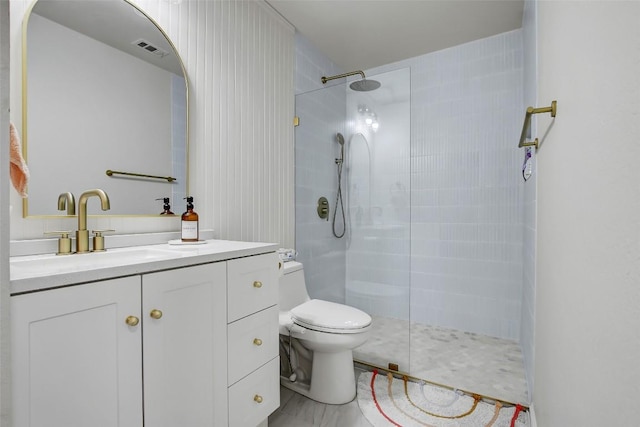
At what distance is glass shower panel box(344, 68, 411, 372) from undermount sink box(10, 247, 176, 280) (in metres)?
1.42

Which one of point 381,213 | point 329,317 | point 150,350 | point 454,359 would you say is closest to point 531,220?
point 381,213

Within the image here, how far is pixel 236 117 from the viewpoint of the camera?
1972mm

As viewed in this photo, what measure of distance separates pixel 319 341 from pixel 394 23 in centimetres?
226

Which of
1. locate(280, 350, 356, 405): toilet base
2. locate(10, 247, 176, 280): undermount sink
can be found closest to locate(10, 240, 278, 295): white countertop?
locate(10, 247, 176, 280): undermount sink

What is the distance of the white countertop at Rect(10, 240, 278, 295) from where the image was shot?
74 centimetres

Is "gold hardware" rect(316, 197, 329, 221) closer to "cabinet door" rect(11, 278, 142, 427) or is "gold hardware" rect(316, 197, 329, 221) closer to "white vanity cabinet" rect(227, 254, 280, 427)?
"white vanity cabinet" rect(227, 254, 280, 427)

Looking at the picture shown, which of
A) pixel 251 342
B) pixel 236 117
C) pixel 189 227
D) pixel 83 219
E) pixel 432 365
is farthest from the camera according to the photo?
pixel 432 365

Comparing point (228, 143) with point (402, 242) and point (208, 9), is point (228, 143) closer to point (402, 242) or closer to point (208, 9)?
point (208, 9)

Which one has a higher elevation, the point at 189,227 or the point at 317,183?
the point at 317,183

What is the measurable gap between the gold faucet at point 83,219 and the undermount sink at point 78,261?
44mm

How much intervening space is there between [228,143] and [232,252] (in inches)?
35.4

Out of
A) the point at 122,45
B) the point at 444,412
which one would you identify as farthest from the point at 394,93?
the point at 444,412

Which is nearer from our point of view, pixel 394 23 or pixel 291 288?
pixel 291 288

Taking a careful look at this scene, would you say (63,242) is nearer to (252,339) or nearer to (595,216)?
(252,339)
